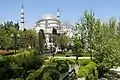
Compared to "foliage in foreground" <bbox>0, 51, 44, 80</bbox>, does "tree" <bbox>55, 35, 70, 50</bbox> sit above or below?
above

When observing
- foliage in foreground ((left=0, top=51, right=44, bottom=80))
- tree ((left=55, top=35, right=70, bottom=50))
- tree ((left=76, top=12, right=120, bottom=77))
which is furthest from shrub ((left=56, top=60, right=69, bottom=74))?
tree ((left=55, top=35, right=70, bottom=50))

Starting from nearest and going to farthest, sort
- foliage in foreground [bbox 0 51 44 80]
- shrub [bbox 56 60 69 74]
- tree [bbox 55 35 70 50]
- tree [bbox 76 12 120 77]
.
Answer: foliage in foreground [bbox 0 51 44 80] → shrub [bbox 56 60 69 74] → tree [bbox 76 12 120 77] → tree [bbox 55 35 70 50]

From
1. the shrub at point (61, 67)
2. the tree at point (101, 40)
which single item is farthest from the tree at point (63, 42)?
the shrub at point (61, 67)

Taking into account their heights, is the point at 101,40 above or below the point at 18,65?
above

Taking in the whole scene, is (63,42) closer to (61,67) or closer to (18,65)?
(18,65)

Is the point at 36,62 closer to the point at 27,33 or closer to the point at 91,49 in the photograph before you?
the point at 91,49

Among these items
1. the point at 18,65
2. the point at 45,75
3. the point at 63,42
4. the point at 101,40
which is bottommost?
the point at 45,75

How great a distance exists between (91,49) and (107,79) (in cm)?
Result: 409

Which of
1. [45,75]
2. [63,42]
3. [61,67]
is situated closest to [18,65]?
[61,67]

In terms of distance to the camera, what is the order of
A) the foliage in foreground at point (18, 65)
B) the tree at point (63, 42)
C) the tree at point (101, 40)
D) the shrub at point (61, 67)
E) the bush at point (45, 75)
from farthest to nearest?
1. the tree at point (63, 42)
2. the tree at point (101, 40)
3. the shrub at point (61, 67)
4. the foliage in foreground at point (18, 65)
5. the bush at point (45, 75)

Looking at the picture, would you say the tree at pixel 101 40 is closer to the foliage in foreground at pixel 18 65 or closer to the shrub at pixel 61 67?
the foliage in foreground at pixel 18 65

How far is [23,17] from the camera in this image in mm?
103938

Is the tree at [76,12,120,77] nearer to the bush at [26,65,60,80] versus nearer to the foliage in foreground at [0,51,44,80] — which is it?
the foliage in foreground at [0,51,44,80]

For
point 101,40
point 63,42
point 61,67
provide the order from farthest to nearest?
point 63,42 → point 101,40 → point 61,67
